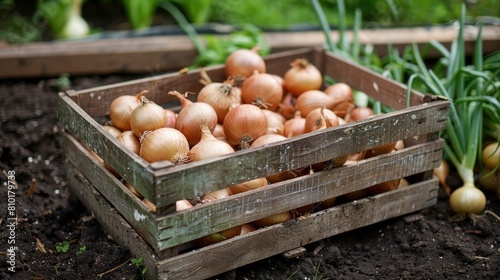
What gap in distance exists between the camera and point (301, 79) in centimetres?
300

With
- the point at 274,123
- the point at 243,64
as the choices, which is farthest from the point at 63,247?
the point at 243,64

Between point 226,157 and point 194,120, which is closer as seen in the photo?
point 226,157

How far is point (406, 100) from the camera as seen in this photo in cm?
278

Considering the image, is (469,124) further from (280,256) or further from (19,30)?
(19,30)

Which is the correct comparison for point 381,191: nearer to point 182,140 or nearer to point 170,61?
point 182,140

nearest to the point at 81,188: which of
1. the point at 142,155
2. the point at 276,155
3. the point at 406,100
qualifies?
the point at 142,155

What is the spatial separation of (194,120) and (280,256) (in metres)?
0.62

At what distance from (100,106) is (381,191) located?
1250 mm

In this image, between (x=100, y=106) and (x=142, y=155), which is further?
(x=100, y=106)

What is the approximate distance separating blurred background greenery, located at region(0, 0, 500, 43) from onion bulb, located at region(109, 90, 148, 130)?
1932 millimetres

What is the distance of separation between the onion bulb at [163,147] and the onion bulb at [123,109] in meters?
0.32

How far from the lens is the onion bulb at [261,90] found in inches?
111

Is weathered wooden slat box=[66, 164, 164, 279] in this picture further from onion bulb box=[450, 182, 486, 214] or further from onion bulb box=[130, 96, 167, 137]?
onion bulb box=[450, 182, 486, 214]

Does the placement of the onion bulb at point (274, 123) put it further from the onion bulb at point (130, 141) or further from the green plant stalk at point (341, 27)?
the green plant stalk at point (341, 27)
